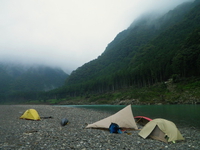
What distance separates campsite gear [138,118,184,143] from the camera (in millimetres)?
12148

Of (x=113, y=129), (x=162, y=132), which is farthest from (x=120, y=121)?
(x=162, y=132)

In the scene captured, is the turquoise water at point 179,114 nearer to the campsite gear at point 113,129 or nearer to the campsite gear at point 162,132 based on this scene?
the campsite gear at point 162,132

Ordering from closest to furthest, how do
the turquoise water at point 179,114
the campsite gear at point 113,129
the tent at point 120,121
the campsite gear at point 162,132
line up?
the campsite gear at point 162,132, the campsite gear at point 113,129, the tent at point 120,121, the turquoise water at point 179,114

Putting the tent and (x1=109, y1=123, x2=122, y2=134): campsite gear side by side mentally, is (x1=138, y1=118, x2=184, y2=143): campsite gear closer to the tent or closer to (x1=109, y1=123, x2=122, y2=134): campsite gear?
(x1=109, y1=123, x2=122, y2=134): campsite gear

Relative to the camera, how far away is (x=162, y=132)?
1249 cm

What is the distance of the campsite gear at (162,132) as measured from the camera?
1215 cm

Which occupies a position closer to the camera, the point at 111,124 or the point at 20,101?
the point at 111,124

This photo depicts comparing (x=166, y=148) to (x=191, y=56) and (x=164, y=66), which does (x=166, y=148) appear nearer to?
(x=191, y=56)

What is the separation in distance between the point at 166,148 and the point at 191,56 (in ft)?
288

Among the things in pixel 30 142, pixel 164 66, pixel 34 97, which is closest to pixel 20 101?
pixel 34 97

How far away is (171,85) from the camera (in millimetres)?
74938

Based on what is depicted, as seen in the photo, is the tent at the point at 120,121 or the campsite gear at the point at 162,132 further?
the tent at the point at 120,121

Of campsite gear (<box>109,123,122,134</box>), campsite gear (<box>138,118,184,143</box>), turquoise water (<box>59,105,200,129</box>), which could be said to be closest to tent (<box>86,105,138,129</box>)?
campsite gear (<box>109,123,122,134</box>)

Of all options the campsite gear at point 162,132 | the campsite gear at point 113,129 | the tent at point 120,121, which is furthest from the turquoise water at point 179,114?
the campsite gear at point 113,129
